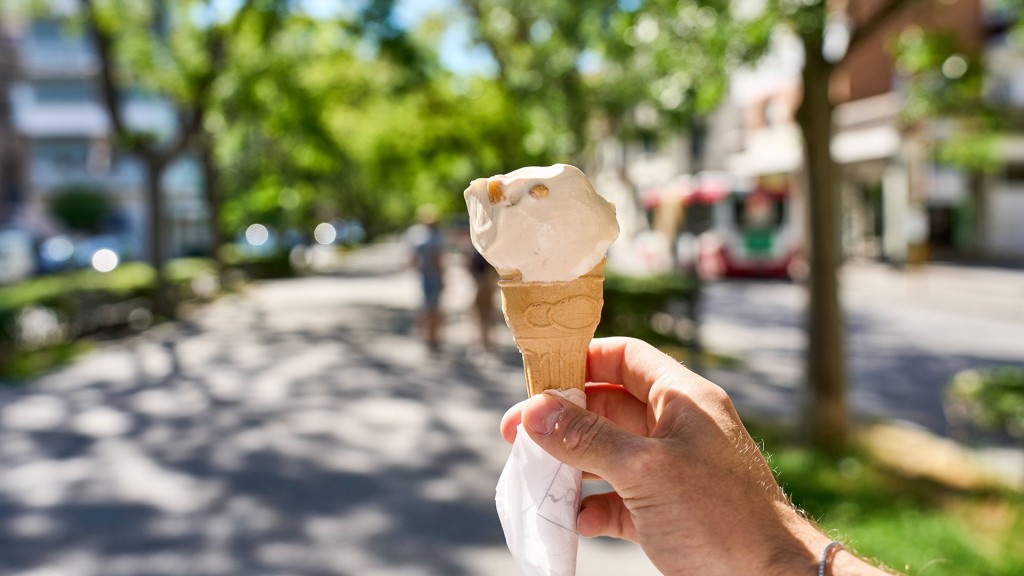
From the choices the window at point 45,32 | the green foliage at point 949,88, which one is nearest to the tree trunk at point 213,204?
the green foliage at point 949,88

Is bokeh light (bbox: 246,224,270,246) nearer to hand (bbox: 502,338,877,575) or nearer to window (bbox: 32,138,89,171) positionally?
window (bbox: 32,138,89,171)

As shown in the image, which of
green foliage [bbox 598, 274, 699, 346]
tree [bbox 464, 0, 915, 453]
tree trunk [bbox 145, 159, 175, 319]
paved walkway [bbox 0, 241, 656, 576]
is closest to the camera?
paved walkway [bbox 0, 241, 656, 576]

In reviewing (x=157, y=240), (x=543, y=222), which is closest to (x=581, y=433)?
(x=543, y=222)

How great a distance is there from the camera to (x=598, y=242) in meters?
1.82

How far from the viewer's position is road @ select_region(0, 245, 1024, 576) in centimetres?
527

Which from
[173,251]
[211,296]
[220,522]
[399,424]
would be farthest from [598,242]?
[173,251]

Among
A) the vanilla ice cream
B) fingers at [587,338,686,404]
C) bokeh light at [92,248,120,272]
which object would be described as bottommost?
fingers at [587,338,686,404]

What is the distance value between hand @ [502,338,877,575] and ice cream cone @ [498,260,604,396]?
11 centimetres

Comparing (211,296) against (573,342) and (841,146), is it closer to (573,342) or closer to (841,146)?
(573,342)

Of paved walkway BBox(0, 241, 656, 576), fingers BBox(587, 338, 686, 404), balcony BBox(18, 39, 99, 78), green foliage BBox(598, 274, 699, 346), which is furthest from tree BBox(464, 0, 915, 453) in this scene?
balcony BBox(18, 39, 99, 78)

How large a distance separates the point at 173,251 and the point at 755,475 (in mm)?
49498

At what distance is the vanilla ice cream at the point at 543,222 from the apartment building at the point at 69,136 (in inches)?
1892

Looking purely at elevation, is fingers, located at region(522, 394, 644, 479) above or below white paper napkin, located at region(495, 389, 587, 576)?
above

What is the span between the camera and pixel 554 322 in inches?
72.9
